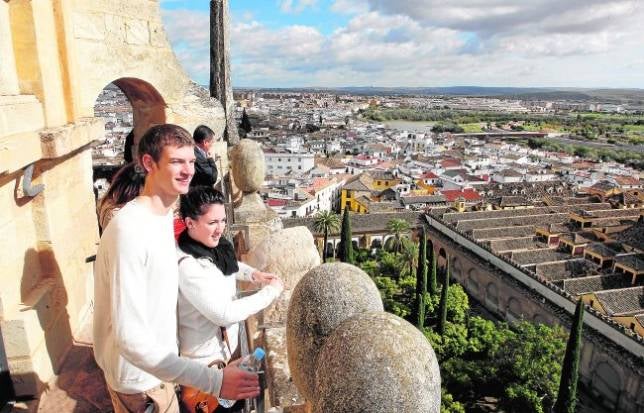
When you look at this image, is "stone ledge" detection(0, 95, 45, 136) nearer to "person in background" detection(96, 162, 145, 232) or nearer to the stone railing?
"person in background" detection(96, 162, 145, 232)

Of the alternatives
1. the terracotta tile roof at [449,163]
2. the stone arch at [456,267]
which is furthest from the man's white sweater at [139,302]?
the terracotta tile roof at [449,163]

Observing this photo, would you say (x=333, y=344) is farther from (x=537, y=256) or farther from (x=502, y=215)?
(x=502, y=215)

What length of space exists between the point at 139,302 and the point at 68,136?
2.11m

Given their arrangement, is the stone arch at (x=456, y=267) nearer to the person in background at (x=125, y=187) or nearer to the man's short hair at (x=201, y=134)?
the man's short hair at (x=201, y=134)

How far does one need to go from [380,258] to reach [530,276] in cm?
1115

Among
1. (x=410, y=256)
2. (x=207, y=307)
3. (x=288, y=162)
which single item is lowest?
(x=410, y=256)

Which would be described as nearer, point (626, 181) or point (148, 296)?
point (148, 296)

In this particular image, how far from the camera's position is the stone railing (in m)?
2.34

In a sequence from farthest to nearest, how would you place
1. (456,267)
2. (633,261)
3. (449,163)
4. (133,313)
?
(449,163)
(456,267)
(633,261)
(133,313)

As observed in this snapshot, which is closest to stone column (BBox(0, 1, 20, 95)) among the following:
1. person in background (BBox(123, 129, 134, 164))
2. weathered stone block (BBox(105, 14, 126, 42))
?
weathered stone block (BBox(105, 14, 126, 42))

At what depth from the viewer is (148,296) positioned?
7.11 feet

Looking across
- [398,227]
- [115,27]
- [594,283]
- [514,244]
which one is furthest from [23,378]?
[398,227]

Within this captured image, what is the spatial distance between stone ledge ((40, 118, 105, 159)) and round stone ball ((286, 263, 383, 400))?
1955 mm

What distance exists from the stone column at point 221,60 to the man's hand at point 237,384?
10.1 metres
